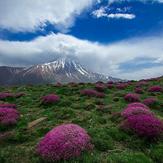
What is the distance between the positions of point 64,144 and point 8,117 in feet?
24.1

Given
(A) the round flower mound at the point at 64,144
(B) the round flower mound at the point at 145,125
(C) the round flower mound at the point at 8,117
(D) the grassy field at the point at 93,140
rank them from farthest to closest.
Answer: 1. (C) the round flower mound at the point at 8,117
2. (B) the round flower mound at the point at 145,125
3. (D) the grassy field at the point at 93,140
4. (A) the round flower mound at the point at 64,144

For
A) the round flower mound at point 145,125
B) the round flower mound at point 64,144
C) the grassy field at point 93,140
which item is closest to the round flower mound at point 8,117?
the grassy field at point 93,140

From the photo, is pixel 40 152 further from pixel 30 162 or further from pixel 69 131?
pixel 69 131

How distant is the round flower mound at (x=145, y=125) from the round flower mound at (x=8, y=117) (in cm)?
772

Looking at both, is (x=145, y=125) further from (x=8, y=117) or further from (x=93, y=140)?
(x=8, y=117)

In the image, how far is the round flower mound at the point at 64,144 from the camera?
9602mm

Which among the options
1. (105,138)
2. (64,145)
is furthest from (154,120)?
(64,145)

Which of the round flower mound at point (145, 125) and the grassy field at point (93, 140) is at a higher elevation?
the round flower mound at point (145, 125)

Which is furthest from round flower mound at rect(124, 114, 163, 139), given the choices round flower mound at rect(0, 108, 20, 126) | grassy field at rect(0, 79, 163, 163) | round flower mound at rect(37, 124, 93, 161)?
round flower mound at rect(0, 108, 20, 126)

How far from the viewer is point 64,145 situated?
9.84 m

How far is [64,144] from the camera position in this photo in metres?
9.88

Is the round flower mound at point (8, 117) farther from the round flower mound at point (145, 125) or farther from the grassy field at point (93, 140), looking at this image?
the round flower mound at point (145, 125)

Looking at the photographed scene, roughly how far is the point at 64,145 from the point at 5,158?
2.79m

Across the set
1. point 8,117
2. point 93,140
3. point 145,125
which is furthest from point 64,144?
point 8,117
